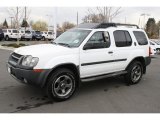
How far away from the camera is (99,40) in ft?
19.7

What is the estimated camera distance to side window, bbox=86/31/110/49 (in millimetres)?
5773

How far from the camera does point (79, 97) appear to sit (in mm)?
5633

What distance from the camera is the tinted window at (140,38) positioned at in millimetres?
7144

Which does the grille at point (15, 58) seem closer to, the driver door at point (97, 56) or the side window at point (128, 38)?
the driver door at point (97, 56)

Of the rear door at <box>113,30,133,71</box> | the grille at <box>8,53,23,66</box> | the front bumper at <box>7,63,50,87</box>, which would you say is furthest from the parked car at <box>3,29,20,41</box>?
the front bumper at <box>7,63,50,87</box>

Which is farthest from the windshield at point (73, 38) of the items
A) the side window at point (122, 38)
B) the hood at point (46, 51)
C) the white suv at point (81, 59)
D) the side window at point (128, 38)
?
the side window at point (128, 38)

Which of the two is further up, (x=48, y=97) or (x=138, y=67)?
(x=138, y=67)

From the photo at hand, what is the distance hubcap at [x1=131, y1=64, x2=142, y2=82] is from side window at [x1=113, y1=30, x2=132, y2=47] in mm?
880

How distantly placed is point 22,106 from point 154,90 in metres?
3.86

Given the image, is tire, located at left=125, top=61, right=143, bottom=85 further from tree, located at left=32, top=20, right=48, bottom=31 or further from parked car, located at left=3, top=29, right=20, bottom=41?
tree, located at left=32, top=20, right=48, bottom=31

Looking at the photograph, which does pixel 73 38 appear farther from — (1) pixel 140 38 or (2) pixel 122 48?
(1) pixel 140 38

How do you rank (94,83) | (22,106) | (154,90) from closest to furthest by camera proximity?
(22,106) → (154,90) → (94,83)
